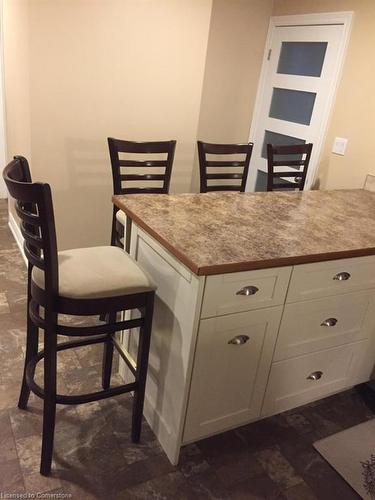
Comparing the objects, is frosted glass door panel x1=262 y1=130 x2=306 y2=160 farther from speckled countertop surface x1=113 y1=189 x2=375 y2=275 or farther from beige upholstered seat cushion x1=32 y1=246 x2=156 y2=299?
beige upholstered seat cushion x1=32 y1=246 x2=156 y2=299

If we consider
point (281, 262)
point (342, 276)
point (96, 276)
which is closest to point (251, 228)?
point (281, 262)

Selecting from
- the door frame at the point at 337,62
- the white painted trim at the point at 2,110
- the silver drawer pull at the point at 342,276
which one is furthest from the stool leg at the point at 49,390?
the white painted trim at the point at 2,110

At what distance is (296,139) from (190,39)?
122cm

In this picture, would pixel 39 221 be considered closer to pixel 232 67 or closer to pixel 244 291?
pixel 244 291

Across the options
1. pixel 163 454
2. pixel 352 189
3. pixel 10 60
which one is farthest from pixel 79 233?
pixel 352 189

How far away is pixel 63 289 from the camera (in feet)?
4.79

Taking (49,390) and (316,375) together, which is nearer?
(49,390)

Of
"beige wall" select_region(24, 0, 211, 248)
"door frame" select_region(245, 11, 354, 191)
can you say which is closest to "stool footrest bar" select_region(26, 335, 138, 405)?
"beige wall" select_region(24, 0, 211, 248)

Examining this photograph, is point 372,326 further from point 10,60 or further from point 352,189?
point 10,60

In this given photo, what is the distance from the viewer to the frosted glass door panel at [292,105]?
11.2 ft

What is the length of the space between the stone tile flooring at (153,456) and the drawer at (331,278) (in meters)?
0.72

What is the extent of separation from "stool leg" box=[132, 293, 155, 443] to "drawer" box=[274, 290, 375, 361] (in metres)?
0.56

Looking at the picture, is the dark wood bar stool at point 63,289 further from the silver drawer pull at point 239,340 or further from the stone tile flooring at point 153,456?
the silver drawer pull at point 239,340

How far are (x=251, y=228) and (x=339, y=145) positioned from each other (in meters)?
1.71
